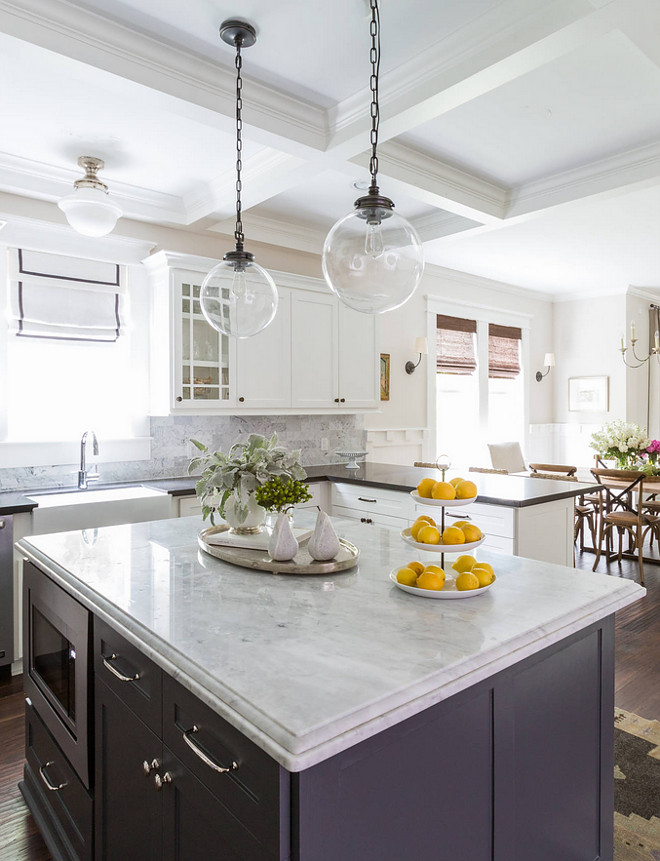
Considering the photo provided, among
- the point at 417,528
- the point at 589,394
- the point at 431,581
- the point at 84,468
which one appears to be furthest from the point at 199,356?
the point at 589,394

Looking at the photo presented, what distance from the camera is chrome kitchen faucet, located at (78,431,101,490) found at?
3639 mm

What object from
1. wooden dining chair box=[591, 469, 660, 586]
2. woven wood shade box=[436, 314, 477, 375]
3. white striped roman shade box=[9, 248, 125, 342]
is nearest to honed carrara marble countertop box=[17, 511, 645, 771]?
white striped roman shade box=[9, 248, 125, 342]

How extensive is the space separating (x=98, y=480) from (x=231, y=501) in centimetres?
221

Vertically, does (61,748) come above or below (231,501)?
below

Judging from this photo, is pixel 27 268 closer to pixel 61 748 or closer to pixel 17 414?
pixel 17 414

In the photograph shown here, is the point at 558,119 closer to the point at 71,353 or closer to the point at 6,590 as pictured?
the point at 71,353

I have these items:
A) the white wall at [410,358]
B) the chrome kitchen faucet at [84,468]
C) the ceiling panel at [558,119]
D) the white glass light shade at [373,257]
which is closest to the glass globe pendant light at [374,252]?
the white glass light shade at [373,257]

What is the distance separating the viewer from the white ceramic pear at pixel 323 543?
5.69 feet

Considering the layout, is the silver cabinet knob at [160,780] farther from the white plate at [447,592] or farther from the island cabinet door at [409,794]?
the white plate at [447,592]

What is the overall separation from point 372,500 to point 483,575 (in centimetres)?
241

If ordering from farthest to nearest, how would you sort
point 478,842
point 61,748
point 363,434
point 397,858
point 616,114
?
1. point 363,434
2. point 616,114
3. point 61,748
4. point 478,842
5. point 397,858

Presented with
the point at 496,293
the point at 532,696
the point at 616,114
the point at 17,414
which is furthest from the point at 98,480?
the point at 496,293

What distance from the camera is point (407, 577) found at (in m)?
1.50

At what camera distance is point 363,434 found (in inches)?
205
